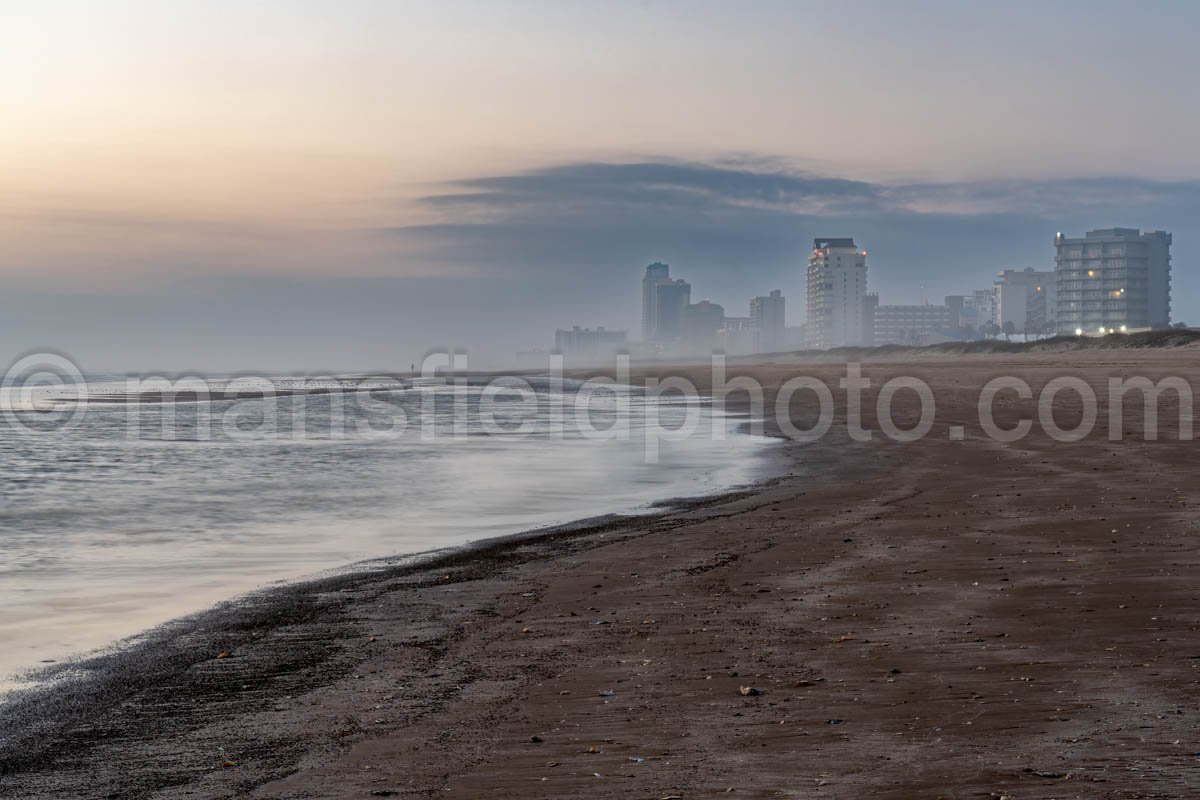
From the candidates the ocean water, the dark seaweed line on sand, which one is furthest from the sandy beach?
the ocean water

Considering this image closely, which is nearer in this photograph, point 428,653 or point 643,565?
point 428,653

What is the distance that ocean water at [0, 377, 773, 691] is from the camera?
10070 millimetres

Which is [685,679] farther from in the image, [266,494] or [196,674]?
[266,494]

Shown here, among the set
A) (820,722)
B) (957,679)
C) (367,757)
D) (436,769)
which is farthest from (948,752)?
(367,757)

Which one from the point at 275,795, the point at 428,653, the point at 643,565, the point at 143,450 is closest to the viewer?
the point at 275,795

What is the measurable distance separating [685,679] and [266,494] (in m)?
13.8

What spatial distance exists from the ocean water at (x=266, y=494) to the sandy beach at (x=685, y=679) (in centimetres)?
147

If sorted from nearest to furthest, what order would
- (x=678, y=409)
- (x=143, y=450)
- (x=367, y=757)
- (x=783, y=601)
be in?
(x=367, y=757)
(x=783, y=601)
(x=143, y=450)
(x=678, y=409)

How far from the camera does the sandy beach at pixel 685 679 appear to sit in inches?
183

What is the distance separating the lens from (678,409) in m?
44.9

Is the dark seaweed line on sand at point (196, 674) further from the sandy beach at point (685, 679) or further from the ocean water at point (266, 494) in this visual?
the ocean water at point (266, 494)

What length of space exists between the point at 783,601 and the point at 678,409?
3686 centimetres

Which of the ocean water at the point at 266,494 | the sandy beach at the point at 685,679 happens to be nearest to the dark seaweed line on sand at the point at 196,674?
the sandy beach at the point at 685,679

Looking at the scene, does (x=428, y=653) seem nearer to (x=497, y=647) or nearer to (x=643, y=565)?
(x=497, y=647)
